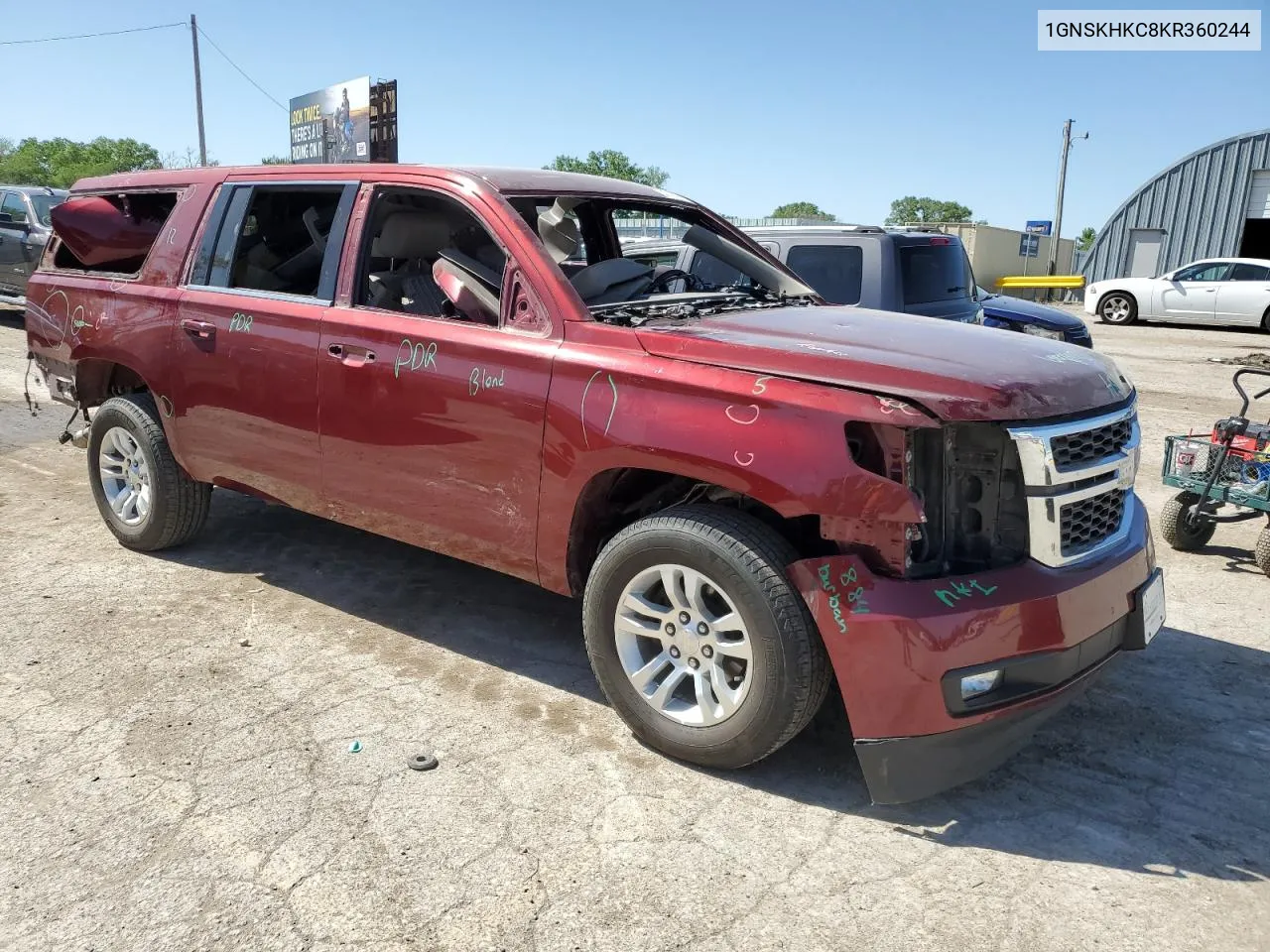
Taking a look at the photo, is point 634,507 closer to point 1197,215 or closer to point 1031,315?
point 1031,315

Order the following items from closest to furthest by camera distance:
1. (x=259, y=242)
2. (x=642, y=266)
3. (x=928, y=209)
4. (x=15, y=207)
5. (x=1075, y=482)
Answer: (x=1075, y=482) < (x=642, y=266) < (x=259, y=242) < (x=15, y=207) < (x=928, y=209)

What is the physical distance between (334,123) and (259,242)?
26.3 meters

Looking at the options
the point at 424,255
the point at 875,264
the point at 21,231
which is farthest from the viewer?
the point at 21,231

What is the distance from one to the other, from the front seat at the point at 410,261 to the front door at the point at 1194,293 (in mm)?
20643

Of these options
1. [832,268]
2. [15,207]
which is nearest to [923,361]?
[832,268]

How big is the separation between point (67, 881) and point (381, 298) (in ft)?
7.80

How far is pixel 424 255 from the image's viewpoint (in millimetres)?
4320

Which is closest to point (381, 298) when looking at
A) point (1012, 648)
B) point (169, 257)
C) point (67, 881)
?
point (169, 257)

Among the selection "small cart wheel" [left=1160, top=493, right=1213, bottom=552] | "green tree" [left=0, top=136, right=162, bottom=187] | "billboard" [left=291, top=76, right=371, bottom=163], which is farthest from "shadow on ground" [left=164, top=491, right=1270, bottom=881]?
"green tree" [left=0, top=136, right=162, bottom=187]

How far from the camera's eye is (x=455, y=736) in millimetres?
3377

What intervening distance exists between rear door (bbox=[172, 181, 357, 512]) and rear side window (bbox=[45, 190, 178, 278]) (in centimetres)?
94

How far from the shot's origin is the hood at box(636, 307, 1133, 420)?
277 cm

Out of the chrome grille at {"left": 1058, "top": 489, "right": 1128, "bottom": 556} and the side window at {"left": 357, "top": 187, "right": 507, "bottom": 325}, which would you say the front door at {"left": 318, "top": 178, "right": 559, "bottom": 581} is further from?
the chrome grille at {"left": 1058, "top": 489, "right": 1128, "bottom": 556}

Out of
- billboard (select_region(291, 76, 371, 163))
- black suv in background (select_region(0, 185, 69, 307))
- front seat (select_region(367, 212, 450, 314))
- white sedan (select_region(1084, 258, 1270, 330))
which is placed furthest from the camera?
billboard (select_region(291, 76, 371, 163))
